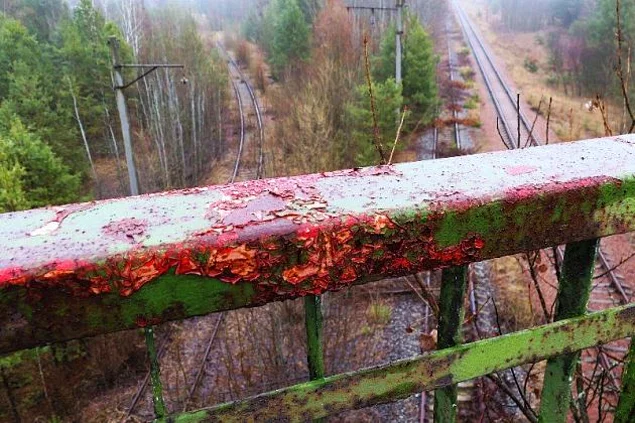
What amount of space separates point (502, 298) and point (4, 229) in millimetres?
10280

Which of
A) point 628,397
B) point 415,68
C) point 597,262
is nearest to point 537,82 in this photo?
point 415,68

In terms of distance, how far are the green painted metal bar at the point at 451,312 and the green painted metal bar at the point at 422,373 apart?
37mm

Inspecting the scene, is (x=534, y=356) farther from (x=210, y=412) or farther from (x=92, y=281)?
(x=92, y=281)

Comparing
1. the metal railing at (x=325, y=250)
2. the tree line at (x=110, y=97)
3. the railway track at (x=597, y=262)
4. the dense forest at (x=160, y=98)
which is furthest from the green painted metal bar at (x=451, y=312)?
the tree line at (x=110, y=97)

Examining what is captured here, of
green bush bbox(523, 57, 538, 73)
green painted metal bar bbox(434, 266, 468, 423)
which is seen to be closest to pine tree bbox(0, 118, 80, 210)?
green painted metal bar bbox(434, 266, 468, 423)

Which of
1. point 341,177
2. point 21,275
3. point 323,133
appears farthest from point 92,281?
point 323,133

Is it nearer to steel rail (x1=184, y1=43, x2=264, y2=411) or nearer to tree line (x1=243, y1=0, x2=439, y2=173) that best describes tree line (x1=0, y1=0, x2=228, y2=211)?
steel rail (x1=184, y1=43, x2=264, y2=411)

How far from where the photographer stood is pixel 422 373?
96 centimetres

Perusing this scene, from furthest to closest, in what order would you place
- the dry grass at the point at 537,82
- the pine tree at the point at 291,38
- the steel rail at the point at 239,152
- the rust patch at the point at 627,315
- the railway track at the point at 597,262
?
the pine tree at the point at 291,38
the dry grass at the point at 537,82
the steel rail at the point at 239,152
the railway track at the point at 597,262
the rust patch at the point at 627,315

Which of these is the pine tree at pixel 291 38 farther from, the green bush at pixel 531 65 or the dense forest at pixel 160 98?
the green bush at pixel 531 65

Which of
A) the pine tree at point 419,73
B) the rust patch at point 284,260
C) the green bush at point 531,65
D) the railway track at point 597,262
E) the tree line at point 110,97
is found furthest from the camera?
the green bush at point 531,65

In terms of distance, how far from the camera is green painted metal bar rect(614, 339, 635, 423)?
48.4 inches

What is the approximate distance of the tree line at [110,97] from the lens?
2009 cm

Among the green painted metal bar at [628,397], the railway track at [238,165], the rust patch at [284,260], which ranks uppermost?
the rust patch at [284,260]
